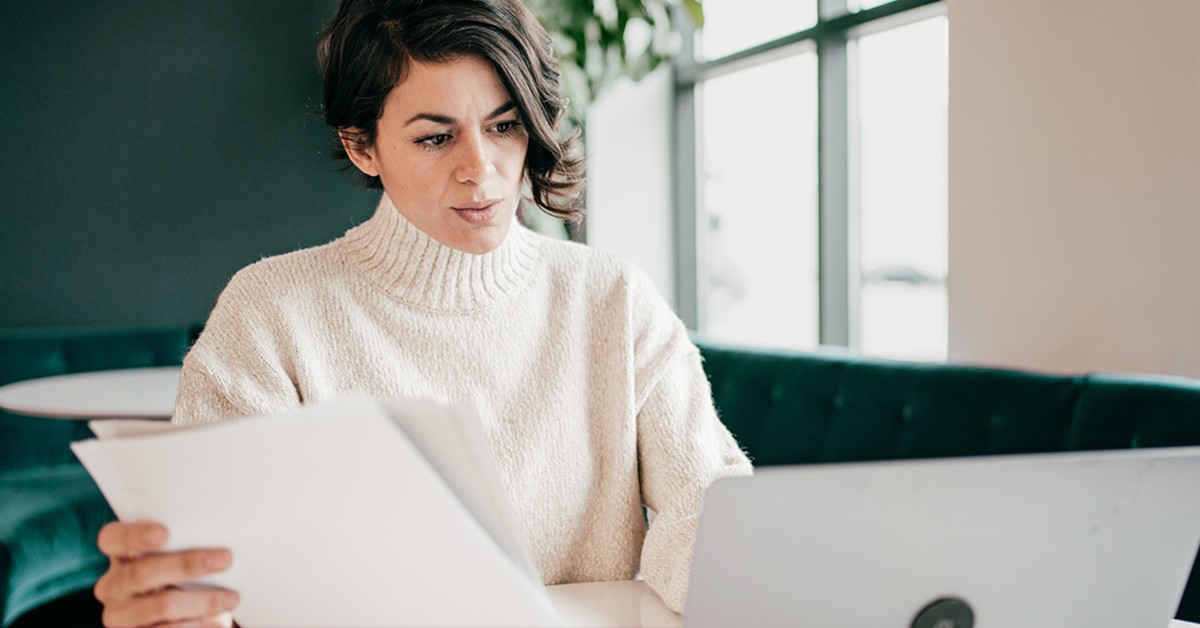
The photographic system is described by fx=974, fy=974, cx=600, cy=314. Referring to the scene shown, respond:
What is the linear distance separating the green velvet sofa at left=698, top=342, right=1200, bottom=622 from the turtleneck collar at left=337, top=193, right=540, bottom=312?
3.89 ft

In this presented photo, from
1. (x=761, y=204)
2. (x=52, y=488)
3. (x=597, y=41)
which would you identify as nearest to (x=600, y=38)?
(x=597, y=41)

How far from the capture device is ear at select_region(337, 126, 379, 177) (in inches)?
45.3

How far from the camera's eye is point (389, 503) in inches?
21.7

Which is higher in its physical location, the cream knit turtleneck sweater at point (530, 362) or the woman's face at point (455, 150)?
the woman's face at point (455, 150)

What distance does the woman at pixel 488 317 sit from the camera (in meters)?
1.05

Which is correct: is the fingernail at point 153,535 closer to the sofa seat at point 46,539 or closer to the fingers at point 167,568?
the fingers at point 167,568

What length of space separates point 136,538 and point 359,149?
2.15ft

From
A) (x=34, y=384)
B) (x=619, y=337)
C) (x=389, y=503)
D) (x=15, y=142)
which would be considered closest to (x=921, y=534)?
(x=389, y=503)

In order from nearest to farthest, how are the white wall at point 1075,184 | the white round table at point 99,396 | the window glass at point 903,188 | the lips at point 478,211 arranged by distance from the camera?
the lips at point 478,211 → the white wall at point 1075,184 → the white round table at point 99,396 → the window glass at point 903,188

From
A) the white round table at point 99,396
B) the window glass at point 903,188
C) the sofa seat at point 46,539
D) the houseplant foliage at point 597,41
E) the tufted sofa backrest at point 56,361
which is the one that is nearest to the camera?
the white round table at point 99,396

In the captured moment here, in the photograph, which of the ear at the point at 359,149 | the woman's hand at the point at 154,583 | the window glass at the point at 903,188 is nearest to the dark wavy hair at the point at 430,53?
the ear at the point at 359,149

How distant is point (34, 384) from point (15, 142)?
124 centimetres

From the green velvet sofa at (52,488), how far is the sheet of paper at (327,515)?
2205 mm

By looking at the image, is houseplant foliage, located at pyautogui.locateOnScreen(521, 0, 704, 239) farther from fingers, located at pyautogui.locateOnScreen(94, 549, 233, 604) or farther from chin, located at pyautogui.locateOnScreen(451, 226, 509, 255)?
fingers, located at pyautogui.locateOnScreen(94, 549, 233, 604)
